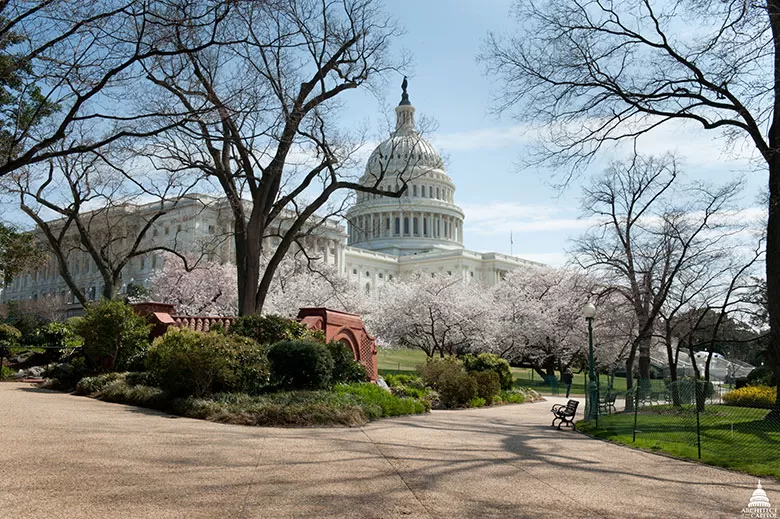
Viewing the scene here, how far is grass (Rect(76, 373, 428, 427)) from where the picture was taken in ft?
44.2

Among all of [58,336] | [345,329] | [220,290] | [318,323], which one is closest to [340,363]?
[318,323]

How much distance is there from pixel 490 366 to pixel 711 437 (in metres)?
16.3

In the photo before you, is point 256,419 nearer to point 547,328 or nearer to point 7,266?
point 7,266

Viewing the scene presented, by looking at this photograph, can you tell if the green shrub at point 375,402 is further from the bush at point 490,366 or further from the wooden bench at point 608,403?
the bush at point 490,366

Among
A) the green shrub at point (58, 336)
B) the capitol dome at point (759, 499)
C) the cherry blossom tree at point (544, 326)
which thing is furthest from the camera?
the cherry blossom tree at point (544, 326)

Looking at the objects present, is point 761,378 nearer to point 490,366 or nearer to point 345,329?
point 490,366

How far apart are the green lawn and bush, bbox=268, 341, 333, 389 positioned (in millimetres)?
25053

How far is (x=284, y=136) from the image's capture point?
21734mm

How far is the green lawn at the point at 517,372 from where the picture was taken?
151 ft

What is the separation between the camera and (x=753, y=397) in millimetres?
26766

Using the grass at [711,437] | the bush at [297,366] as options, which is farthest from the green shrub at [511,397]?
the bush at [297,366]

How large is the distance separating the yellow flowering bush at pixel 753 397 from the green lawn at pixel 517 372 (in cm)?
1297

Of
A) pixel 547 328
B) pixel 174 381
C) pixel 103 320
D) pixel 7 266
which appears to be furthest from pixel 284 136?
pixel 547 328

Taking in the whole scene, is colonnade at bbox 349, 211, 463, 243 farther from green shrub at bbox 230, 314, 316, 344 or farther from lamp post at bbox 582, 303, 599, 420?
green shrub at bbox 230, 314, 316, 344
